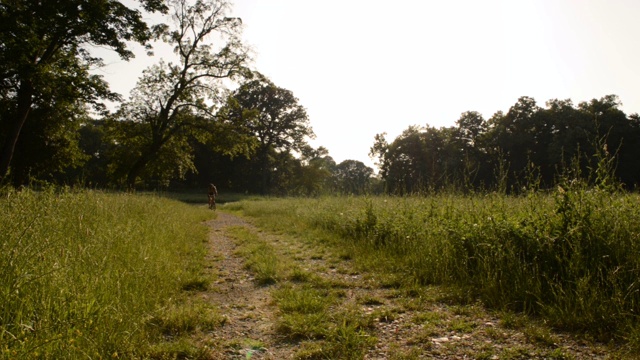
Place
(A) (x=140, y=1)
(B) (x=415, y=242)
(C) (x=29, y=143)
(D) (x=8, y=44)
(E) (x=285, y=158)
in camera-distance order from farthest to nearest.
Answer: (E) (x=285, y=158) < (C) (x=29, y=143) < (A) (x=140, y=1) < (D) (x=8, y=44) < (B) (x=415, y=242)

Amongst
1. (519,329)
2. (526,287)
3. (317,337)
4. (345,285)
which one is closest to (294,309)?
(317,337)

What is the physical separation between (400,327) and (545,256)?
232 centimetres

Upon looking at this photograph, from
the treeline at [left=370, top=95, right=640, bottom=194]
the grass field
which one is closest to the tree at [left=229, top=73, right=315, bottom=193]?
the treeline at [left=370, top=95, right=640, bottom=194]

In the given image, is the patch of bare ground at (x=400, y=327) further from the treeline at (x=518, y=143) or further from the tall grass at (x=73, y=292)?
the treeline at (x=518, y=143)

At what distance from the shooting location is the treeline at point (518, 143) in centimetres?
3994

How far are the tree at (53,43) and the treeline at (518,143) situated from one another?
22.7 m

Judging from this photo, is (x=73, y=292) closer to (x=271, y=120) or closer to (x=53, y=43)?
(x=53, y=43)

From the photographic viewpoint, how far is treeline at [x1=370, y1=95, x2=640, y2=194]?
3994 centimetres

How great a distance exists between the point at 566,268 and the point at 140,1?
23.4 metres

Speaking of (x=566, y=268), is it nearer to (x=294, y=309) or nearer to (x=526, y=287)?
(x=526, y=287)

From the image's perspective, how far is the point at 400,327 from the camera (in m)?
3.59

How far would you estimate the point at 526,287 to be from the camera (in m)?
4.02

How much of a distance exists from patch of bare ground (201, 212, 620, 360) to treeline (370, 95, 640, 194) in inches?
887

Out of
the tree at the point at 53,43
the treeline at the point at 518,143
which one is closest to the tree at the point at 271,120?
the treeline at the point at 518,143
